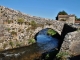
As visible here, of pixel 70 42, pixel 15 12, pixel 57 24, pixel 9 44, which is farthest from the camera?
pixel 57 24

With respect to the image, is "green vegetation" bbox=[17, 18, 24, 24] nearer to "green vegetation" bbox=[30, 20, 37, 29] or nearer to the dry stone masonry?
the dry stone masonry

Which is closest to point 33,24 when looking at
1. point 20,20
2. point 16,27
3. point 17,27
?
point 20,20

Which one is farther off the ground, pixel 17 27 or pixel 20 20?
pixel 20 20

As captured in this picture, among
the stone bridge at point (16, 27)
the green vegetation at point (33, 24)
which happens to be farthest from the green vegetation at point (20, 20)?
the green vegetation at point (33, 24)

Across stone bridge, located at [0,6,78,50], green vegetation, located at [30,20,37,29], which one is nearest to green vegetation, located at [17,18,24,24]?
stone bridge, located at [0,6,78,50]

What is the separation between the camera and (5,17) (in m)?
27.8

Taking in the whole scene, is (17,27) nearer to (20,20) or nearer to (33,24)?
(20,20)

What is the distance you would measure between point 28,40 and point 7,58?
8.76 m

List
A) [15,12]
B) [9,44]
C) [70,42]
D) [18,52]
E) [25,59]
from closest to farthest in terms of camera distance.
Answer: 1. [70,42]
2. [25,59]
3. [18,52]
4. [9,44]
5. [15,12]

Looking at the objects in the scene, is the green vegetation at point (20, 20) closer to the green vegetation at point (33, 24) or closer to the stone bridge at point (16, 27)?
the stone bridge at point (16, 27)

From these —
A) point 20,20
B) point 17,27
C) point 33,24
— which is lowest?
point 17,27

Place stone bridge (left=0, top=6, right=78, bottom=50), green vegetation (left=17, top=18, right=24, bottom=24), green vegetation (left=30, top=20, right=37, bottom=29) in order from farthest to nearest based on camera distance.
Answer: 1. green vegetation (left=30, top=20, right=37, bottom=29)
2. green vegetation (left=17, top=18, right=24, bottom=24)
3. stone bridge (left=0, top=6, right=78, bottom=50)

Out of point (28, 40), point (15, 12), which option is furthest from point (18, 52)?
point (15, 12)

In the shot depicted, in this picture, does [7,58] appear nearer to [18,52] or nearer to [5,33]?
[18,52]
